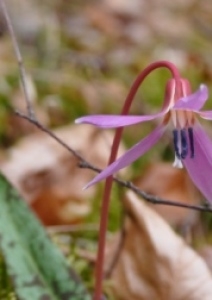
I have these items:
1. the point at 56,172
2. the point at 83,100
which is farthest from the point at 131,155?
the point at 83,100

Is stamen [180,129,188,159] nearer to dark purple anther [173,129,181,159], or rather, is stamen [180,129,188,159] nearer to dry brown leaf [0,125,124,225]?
dark purple anther [173,129,181,159]

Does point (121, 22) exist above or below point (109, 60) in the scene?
above

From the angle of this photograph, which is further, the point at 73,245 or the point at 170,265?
the point at 73,245

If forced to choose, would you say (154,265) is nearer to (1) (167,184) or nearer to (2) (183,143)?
(2) (183,143)

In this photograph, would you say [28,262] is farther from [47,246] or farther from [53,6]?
[53,6]

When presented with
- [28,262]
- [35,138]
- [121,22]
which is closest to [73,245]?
[28,262]

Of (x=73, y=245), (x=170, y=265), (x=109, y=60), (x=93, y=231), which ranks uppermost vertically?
(x=109, y=60)

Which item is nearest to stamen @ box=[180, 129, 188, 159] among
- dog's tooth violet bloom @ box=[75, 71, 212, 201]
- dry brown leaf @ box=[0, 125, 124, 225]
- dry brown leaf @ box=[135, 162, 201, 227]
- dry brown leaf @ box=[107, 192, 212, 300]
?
dog's tooth violet bloom @ box=[75, 71, 212, 201]

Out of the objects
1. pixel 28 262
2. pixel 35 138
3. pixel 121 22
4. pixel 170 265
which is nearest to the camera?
pixel 28 262
